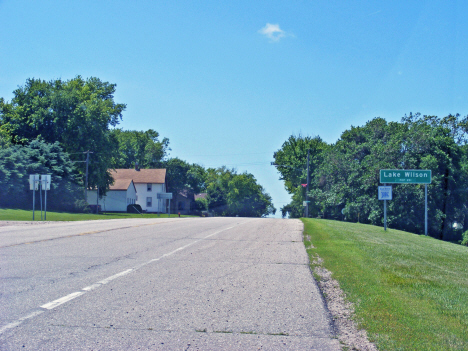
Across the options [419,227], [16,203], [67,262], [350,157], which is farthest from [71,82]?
[67,262]

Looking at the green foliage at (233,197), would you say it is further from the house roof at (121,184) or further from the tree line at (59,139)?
the tree line at (59,139)

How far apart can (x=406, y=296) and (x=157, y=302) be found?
3.87m

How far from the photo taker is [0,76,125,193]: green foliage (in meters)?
54.7

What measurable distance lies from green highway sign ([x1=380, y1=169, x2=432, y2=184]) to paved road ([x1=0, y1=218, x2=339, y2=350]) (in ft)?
56.5

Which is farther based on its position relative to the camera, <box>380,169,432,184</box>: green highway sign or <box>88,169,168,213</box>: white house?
<box>88,169,168,213</box>: white house

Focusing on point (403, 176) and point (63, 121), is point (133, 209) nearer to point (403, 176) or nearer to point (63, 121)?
point (63, 121)

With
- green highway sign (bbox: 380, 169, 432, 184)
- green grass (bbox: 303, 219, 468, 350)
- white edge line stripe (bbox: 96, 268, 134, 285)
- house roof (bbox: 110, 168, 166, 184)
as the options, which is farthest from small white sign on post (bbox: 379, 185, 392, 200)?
house roof (bbox: 110, 168, 166, 184)

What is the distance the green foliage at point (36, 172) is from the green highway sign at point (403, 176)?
36.1m

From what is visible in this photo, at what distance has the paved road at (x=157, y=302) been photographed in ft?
16.1

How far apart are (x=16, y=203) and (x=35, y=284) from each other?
45.1 metres

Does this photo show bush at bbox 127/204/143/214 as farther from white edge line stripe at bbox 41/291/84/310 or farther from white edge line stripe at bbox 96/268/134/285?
white edge line stripe at bbox 41/291/84/310

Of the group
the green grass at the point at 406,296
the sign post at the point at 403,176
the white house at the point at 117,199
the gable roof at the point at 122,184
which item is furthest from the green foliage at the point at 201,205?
the green grass at the point at 406,296

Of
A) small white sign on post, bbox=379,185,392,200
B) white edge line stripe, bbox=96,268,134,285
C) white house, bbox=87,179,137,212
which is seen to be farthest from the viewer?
white house, bbox=87,179,137,212

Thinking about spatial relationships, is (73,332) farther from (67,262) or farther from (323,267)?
(323,267)
